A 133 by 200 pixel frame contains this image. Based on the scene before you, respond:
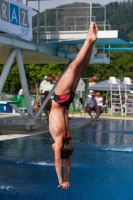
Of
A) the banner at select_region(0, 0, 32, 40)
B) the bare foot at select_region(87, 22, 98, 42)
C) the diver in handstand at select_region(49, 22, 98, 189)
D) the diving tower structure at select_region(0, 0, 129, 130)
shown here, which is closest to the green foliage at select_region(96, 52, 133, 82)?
the diving tower structure at select_region(0, 0, 129, 130)

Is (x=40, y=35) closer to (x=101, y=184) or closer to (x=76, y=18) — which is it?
(x=76, y=18)

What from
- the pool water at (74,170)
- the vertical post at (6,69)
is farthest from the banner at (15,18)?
the pool water at (74,170)

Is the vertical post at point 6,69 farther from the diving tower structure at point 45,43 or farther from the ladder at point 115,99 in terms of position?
the ladder at point 115,99

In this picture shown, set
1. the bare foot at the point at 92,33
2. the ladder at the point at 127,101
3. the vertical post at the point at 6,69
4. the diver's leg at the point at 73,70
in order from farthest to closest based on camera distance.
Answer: the ladder at the point at 127,101 → the vertical post at the point at 6,69 → the bare foot at the point at 92,33 → the diver's leg at the point at 73,70

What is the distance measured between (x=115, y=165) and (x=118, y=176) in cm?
124

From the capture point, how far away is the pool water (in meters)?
7.27

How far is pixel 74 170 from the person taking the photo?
927 centimetres

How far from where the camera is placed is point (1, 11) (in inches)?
551

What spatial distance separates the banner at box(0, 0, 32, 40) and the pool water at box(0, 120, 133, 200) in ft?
11.0

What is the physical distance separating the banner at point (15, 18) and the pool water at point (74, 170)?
3.34m

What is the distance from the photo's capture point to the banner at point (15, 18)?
14.1 metres

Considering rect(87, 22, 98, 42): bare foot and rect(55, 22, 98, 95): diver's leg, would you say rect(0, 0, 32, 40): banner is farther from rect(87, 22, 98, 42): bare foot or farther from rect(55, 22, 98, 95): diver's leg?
rect(55, 22, 98, 95): diver's leg

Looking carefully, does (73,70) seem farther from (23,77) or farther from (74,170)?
(23,77)

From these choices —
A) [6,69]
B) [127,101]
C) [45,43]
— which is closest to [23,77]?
[6,69]
